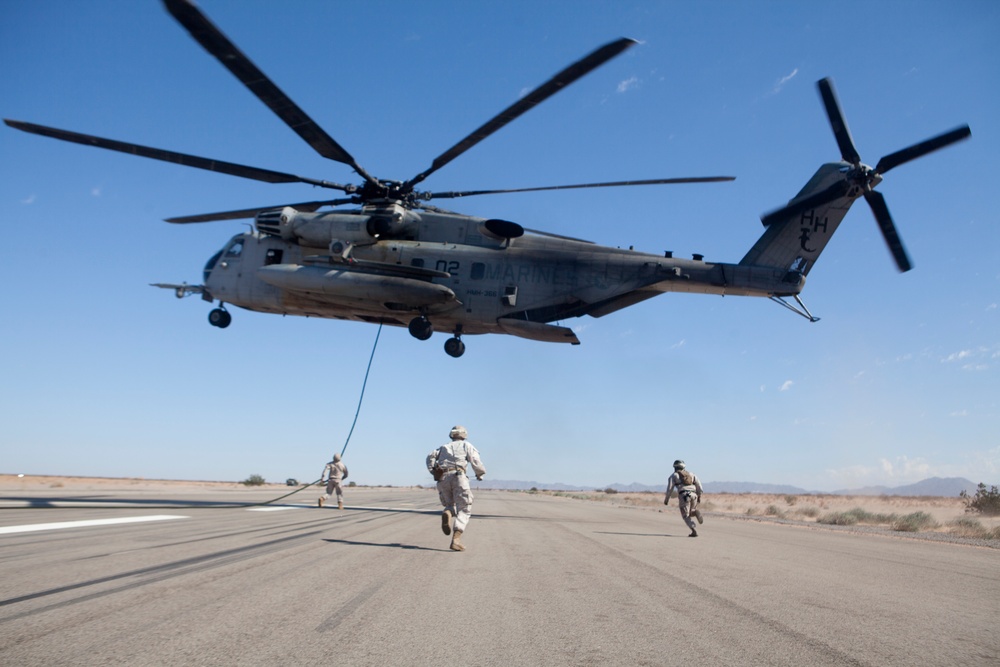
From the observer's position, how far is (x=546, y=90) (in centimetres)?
1326

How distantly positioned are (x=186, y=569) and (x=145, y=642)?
2.95 meters

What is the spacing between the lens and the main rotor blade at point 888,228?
18688mm

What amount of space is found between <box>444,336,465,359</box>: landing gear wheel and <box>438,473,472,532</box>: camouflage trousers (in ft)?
33.6

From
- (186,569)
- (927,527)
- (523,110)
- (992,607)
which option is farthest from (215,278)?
(927,527)

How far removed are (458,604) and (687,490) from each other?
32.3ft

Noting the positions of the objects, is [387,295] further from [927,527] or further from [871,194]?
[927,527]

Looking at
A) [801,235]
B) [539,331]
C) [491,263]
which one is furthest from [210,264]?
[801,235]

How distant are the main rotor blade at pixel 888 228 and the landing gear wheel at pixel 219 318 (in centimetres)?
1981

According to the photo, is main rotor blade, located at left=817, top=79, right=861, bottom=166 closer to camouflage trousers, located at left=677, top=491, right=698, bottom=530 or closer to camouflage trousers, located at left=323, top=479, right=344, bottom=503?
camouflage trousers, located at left=677, top=491, right=698, bottom=530

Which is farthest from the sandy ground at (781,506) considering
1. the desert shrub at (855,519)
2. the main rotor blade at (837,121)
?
the main rotor blade at (837,121)

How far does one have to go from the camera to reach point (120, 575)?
6.18 m

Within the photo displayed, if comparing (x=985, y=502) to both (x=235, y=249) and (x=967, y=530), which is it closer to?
(x=967, y=530)

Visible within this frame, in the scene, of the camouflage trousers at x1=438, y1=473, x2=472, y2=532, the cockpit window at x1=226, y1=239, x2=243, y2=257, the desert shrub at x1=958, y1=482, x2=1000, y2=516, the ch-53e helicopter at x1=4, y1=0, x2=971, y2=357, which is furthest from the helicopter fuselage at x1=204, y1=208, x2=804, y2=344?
the desert shrub at x1=958, y1=482, x2=1000, y2=516

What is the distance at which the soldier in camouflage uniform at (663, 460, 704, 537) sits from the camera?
14.1 meters
